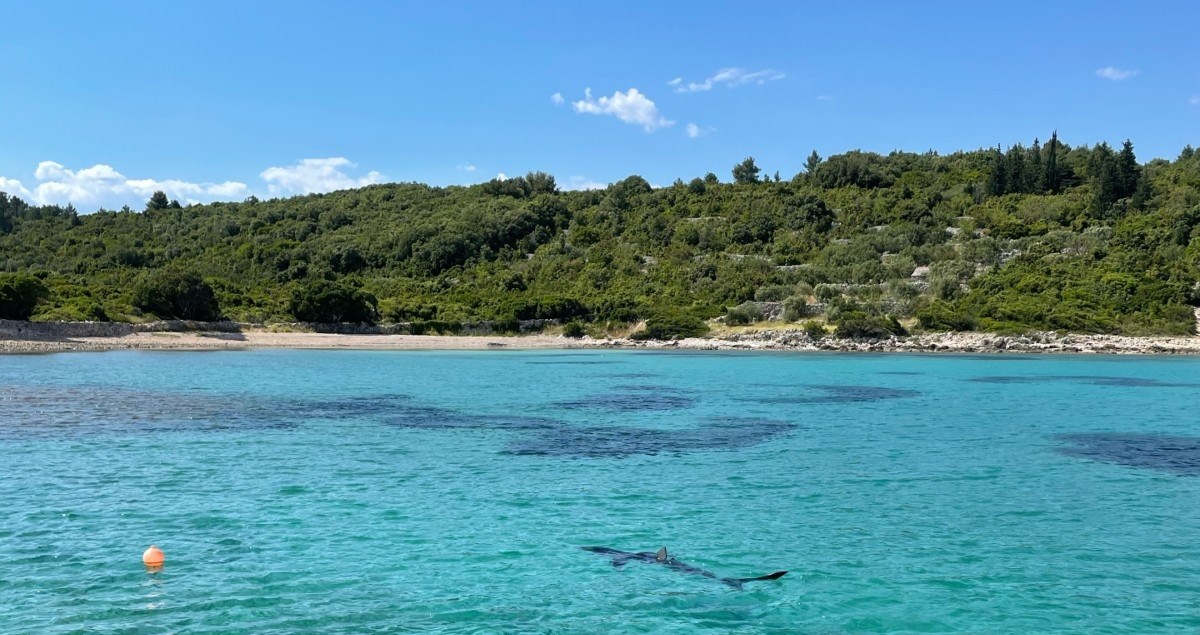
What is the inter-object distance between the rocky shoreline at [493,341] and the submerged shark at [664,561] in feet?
170

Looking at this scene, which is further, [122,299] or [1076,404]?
[122,299]

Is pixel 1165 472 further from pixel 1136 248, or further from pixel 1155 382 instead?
pixel 1136 248

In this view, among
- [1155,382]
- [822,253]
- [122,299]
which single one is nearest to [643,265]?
[822,253]

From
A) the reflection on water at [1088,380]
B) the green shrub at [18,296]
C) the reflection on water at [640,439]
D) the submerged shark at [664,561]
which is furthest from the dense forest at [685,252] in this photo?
the submerged shark at [664,561]

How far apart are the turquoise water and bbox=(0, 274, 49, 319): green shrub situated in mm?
33631

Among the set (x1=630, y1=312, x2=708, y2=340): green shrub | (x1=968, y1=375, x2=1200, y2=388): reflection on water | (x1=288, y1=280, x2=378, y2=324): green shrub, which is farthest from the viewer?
(x1=288, y1=280, x2=378, y2=324): green shrub

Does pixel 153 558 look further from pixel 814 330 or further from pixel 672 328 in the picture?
pixel 672 328

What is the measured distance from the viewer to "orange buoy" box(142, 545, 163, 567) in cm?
985

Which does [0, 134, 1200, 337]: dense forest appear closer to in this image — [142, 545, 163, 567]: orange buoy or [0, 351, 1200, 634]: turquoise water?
[0, 351, 1200, 634]: turquoise water

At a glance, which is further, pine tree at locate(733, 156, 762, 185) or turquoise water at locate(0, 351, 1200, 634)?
pine tree at locate(733, 156, 762, 185)

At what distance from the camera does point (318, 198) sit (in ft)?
467

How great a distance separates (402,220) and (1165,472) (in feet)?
389

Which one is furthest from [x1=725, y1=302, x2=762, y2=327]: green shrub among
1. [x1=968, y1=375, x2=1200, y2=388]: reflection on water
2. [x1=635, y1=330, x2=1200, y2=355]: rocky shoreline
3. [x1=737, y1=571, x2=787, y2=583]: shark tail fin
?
[x1=737, y1=571, x2=787, y2=583]: shark tail fin

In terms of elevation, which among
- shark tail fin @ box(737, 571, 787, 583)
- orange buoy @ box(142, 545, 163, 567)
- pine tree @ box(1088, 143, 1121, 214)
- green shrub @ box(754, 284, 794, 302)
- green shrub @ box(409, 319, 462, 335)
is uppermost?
pine tree @ box(1088, 143, 1121, 214)
